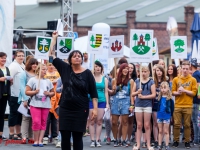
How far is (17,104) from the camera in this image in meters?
17.1

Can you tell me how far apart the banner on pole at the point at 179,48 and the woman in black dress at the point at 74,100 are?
7.30 m

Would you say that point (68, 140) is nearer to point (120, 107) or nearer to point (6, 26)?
point (120, 107)

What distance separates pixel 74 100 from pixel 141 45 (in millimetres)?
5147

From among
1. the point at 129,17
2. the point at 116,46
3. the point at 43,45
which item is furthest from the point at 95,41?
the point at 129,17

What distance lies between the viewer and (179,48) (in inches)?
755

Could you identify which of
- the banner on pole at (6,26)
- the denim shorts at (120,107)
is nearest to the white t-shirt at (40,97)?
the denim shorts at (120,107)

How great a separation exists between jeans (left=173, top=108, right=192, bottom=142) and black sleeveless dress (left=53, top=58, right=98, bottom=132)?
5004 mm

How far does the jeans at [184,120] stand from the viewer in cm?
1659

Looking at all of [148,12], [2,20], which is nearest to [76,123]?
[2,20]

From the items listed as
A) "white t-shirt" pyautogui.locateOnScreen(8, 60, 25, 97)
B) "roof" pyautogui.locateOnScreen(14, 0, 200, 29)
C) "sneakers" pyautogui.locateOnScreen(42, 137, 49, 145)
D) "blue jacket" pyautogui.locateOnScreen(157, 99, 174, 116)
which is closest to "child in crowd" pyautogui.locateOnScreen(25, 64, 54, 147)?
"sneakers" pyautogui.locateOnScreen(42, 137, 49, 145)

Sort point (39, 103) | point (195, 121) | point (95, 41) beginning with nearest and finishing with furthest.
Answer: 1. point (39, 103)
2. point (195, 121)
3. point (95, 41)

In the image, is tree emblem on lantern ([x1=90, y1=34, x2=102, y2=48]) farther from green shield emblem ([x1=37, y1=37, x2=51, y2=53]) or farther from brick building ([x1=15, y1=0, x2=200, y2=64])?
brick building ([x1=15, y1=0, x2=200, y2=64])

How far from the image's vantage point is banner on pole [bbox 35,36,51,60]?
1664 cm

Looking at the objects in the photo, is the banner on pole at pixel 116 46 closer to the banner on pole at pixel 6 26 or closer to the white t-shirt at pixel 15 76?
the white t-shirt at pixel 15 76
